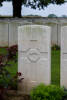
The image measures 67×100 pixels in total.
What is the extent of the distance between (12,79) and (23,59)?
0.48m

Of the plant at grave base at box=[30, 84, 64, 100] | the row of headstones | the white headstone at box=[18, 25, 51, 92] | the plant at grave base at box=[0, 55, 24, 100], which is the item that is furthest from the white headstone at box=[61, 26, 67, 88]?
the plant at grave base at box=[0, 55, 24, 100]

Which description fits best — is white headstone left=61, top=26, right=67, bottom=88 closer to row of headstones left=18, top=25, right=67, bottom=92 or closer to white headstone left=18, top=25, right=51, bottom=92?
row of headstones left=18, top=25, right=67, bottom=92

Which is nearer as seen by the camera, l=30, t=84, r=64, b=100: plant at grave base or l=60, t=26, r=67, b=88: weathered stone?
l=30, t=84, r=64, b=100: plant at grave base

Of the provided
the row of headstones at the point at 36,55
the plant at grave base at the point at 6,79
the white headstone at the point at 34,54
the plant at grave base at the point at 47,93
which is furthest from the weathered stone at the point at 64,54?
the plant at grave base at the point at 6,79

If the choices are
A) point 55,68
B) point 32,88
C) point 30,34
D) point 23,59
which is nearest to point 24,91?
point 32,88

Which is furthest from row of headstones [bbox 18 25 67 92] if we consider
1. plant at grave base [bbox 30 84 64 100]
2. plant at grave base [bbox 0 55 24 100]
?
plant at grave base [bbox 30 84 64 100]

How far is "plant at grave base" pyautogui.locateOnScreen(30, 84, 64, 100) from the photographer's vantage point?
599cm

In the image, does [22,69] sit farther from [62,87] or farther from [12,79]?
[62,87]

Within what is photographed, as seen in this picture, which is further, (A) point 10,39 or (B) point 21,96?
(A) point 10,39

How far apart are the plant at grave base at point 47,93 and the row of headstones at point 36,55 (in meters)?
0.51

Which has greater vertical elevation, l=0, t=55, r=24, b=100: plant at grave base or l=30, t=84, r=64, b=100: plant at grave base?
l=0, t=55, r=24, b=100: plant at grave base

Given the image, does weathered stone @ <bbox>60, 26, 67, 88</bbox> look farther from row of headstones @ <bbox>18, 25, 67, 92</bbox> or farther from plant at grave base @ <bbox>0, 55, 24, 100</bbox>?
plant at grave base @ <bbox>0, 55, 24, 100</bbox>

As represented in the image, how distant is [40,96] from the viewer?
6.02 meters

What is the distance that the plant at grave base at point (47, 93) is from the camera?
5.99 metres
